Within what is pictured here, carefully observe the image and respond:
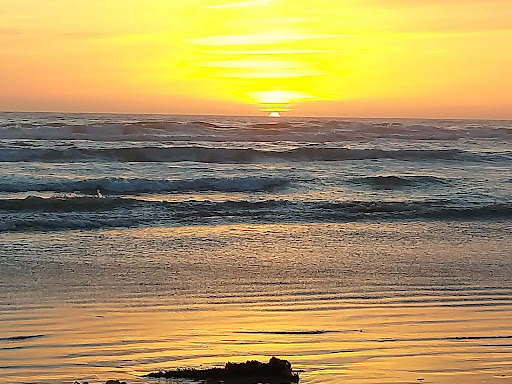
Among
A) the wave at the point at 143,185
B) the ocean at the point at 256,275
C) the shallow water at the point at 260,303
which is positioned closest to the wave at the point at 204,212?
the ocean at the point at 256,275

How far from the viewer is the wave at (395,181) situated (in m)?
19.5

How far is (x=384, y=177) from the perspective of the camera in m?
20.8

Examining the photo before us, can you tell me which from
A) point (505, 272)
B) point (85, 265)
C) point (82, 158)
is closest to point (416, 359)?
point (505, 272)

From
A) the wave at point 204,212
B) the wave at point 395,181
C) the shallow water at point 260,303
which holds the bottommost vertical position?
the shallow water at point 260,303

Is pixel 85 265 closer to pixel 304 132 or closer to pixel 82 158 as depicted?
pixel 82 158

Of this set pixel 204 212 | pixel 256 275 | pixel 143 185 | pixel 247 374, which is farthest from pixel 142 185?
pixel 247 374

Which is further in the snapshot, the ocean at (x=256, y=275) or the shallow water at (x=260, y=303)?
the ocean at (x=256, y=275)

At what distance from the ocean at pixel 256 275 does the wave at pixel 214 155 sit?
14.5 ft

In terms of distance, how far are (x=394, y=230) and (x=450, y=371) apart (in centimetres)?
739

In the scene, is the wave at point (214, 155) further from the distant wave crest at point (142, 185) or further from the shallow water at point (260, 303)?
the shallow water at point (260, 303)

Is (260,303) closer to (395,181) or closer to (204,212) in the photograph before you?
(204,212)

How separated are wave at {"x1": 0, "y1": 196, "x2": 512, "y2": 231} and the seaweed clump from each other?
7784 millimetres

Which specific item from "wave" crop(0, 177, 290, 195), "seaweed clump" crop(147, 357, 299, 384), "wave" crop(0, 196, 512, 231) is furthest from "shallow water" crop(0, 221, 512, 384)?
"wave" crop(0, 177, 290, 195)

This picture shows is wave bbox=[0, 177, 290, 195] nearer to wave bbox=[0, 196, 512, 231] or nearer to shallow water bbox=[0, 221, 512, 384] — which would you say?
wave bbox=[0, 196, 512, 231]
